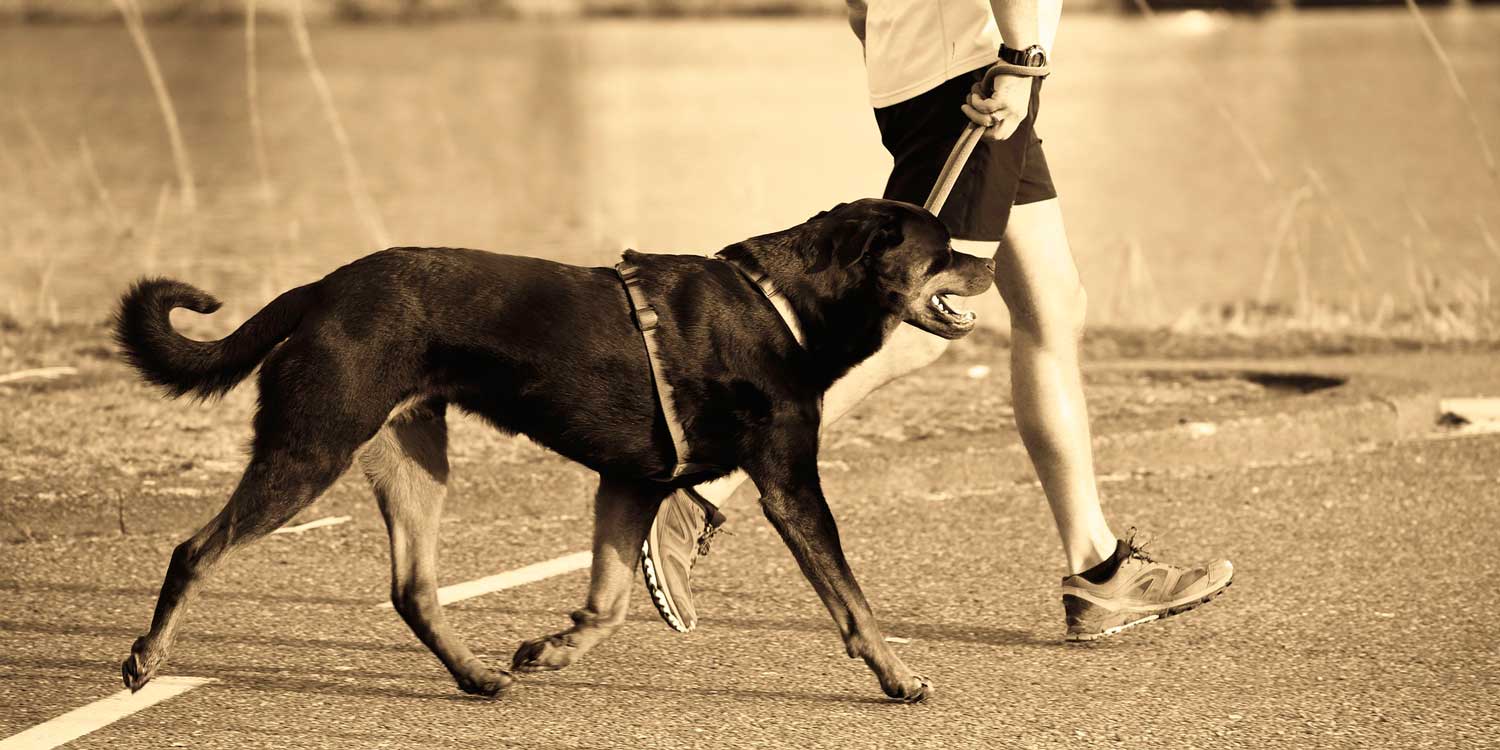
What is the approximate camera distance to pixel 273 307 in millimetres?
3900

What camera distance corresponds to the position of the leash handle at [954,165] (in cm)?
429

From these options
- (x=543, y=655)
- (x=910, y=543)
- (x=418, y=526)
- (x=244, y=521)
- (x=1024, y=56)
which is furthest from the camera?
(x=910, y=543)

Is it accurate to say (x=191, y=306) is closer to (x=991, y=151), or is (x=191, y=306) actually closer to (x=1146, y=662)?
(x=991, y=151)

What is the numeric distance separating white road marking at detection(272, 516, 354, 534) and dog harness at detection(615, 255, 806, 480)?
5.56 ft

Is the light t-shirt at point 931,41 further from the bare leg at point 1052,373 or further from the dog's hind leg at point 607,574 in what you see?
the dog's hind leg at point 607,574

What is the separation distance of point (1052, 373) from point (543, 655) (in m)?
1.37

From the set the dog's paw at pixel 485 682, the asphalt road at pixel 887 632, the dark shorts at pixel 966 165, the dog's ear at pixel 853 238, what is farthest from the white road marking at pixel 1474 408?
the dog's paw at pixel 485 682

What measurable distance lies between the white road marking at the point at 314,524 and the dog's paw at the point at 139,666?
152cm

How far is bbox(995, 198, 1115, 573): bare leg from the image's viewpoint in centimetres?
453

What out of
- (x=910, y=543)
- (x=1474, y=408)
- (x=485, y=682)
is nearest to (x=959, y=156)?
(x=910, y=543)

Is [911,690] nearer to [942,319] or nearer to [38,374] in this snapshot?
[942,319]

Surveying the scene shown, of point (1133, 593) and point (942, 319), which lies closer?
point (942, 319)

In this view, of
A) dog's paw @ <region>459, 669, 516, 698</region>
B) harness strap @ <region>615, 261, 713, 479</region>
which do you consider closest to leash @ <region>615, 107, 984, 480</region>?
Answer: harness strap @ <region>615, 261, 713, 479</region>

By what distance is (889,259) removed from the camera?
13.3ft
